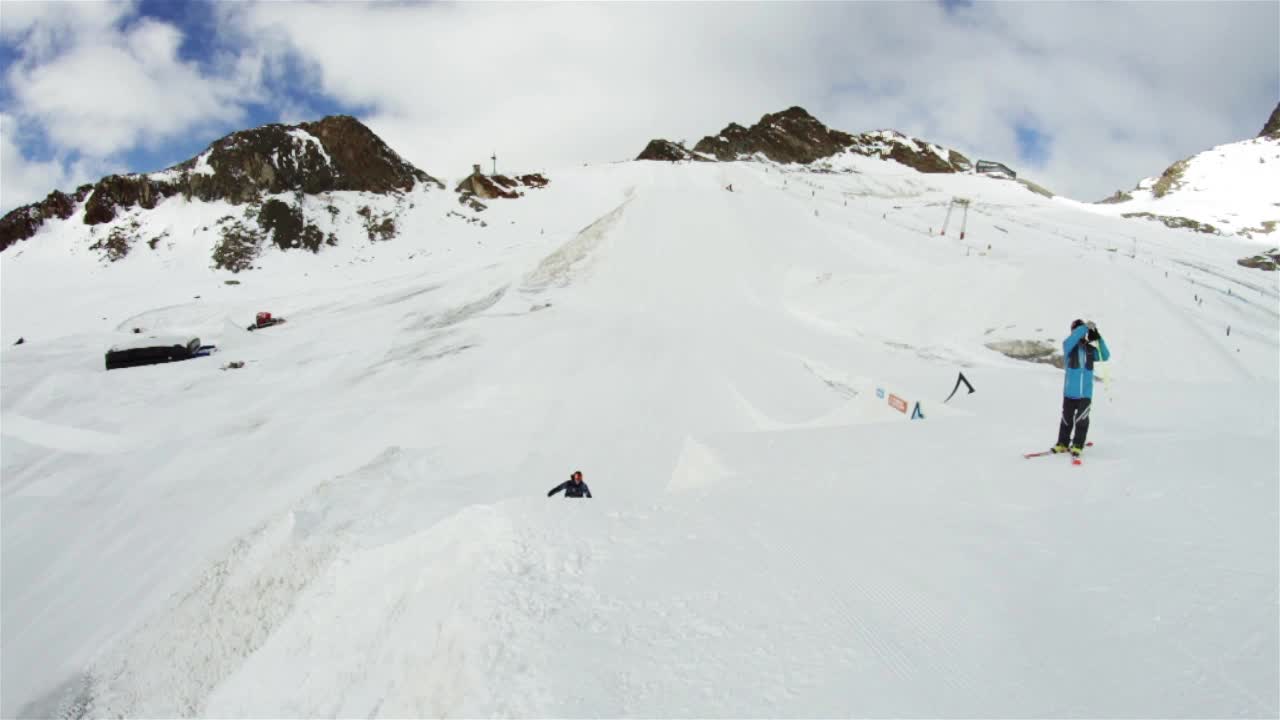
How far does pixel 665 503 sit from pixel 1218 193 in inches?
3733

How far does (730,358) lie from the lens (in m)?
18.3

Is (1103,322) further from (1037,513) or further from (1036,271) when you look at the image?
(1037,513)

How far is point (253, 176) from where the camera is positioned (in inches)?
2087

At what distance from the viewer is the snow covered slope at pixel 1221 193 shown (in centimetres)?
6047

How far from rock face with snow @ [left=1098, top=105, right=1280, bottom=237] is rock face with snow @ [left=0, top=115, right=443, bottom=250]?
70364 mm

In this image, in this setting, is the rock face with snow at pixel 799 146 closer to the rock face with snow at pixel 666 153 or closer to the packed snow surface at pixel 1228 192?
the rock face with snow at pixel 666 153

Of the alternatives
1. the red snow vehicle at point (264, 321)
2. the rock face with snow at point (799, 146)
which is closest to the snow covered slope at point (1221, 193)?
the rock face with snow at point (799, 146)

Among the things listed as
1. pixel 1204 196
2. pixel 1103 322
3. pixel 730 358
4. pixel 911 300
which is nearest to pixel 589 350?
pixel 730 358

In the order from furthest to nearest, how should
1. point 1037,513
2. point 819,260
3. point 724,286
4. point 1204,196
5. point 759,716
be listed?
point 1204,196
point 819,260
point 724,286
point 1037,513
point 759,716

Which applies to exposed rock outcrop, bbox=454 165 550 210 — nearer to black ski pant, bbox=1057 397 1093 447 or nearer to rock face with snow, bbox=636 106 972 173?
rock face with snow, bbox=636 106 972 173

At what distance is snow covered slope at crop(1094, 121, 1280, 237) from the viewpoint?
60469 mm

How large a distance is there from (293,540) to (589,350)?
11.6 metres

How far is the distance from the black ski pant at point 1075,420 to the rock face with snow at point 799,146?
8903 cm

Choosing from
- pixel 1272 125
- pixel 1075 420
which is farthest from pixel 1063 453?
pixel 1272 125
